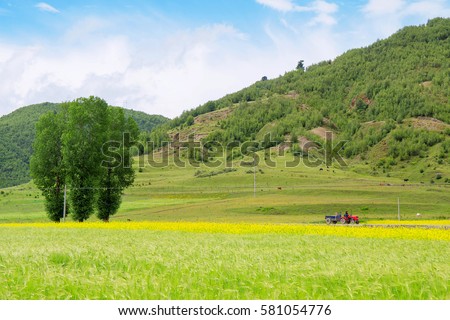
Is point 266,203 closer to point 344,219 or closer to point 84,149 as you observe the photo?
point 344,219

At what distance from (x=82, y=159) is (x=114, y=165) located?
4.18 m

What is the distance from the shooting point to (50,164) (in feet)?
220

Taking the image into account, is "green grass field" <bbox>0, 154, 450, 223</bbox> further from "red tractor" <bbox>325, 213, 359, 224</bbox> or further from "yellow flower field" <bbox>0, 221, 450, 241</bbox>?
"yellow flower field" <bbox>0, 221, 450, 241</bbox>

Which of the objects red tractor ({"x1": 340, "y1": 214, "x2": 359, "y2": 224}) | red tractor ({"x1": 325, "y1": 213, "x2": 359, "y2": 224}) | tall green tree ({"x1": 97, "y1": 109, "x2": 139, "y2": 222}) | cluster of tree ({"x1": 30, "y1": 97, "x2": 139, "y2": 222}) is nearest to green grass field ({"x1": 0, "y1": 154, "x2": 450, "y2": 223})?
red tractor ({"x1": 325, "y1": 213, "x2": 359, "y2": 224})

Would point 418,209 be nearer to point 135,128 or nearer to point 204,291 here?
point 135,128

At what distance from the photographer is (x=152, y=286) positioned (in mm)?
8414

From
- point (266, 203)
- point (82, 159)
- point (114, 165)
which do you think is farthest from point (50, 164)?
point (266, 203)

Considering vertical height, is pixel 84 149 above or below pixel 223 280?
above

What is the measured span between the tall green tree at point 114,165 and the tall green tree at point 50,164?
531cm

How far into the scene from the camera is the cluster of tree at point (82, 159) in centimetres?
6519

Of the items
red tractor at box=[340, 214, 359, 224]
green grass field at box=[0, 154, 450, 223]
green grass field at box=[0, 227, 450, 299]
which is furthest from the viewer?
green grass field at box=[0, 154, 450, 223]

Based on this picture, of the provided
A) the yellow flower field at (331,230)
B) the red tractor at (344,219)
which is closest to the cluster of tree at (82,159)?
the yellow flower field at (331,230)

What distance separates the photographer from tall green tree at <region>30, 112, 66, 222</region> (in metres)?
66.5

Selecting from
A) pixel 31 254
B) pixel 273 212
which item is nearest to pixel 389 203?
pixel 273 212
